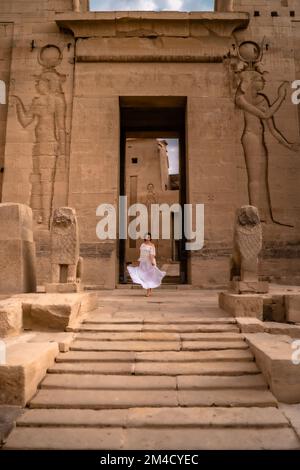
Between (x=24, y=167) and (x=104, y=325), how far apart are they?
244 inches

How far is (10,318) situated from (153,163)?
16671 mm

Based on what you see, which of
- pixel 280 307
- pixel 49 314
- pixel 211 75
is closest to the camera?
pixel 49 314

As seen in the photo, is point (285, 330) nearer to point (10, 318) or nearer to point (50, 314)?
point (50, 314)

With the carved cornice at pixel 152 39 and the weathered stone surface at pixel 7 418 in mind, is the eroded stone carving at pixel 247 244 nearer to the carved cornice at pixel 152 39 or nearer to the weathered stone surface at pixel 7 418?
the weathered stone surface at pixel 7 418

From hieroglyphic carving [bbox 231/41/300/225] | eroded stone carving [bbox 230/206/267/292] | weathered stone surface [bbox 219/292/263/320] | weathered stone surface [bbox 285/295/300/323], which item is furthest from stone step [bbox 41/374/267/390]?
hieroglyphic carving [bbox 231/41/300/225]

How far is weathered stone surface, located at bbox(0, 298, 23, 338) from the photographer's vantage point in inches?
142

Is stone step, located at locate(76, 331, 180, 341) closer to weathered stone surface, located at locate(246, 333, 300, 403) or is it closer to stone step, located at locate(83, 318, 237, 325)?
stone step, located at locate(83, 318, 237, 325)

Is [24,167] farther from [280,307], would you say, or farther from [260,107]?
[280,307]

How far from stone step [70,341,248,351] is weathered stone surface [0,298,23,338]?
0.69 meters

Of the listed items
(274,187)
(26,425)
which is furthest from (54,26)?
(26,425)

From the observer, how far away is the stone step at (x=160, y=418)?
2367 millimetres

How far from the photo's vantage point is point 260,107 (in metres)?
9.05

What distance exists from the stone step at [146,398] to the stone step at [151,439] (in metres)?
0.28

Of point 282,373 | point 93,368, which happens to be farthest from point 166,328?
point 282,373
